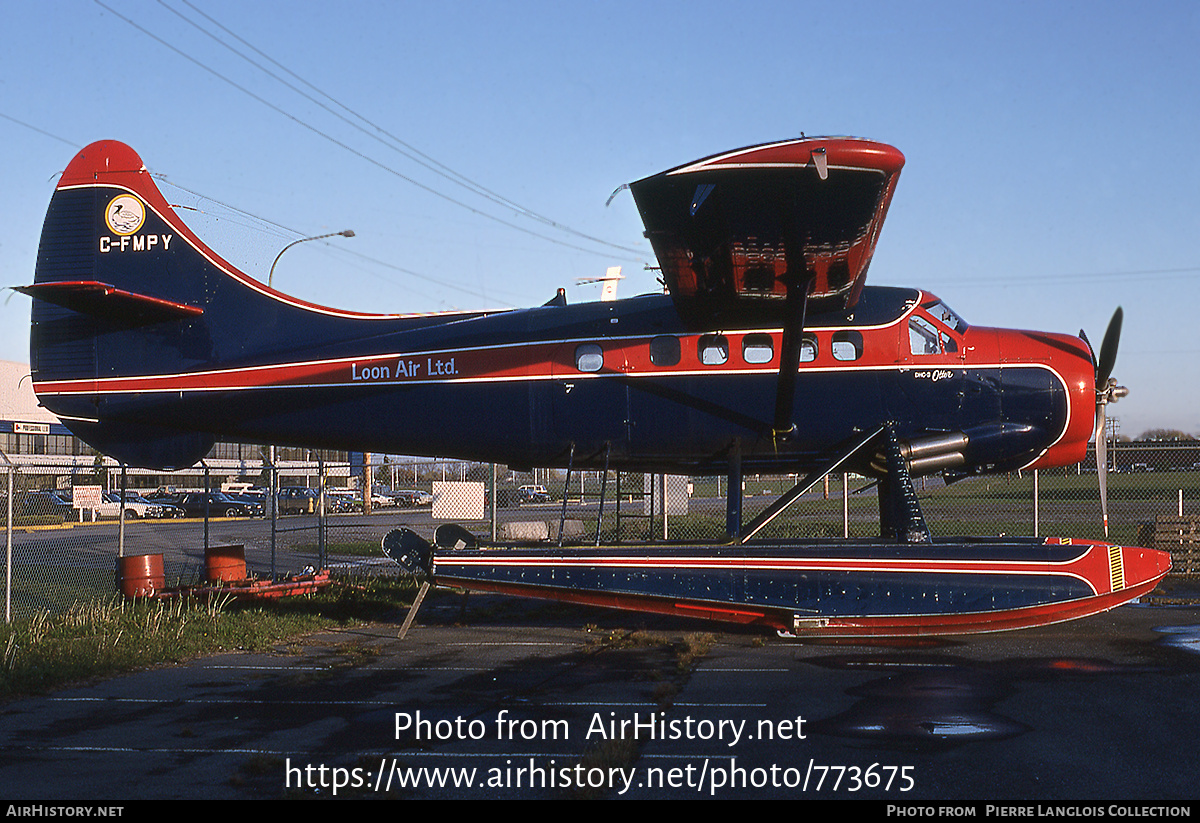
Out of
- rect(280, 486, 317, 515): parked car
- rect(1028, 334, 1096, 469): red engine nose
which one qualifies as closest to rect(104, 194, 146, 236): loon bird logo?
rect(1028, 334, 1096, 469): red engine nose

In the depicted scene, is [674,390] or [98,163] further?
[98,163]

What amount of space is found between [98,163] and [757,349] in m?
8.95

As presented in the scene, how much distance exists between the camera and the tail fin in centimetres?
1127

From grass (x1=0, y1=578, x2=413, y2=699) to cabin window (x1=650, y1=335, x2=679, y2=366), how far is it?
17.5ft

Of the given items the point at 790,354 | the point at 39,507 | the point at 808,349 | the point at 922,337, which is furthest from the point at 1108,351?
the point at 39,507

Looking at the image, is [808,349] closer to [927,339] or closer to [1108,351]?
[927,339]

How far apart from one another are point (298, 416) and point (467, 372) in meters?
2.19

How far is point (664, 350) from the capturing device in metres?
10.5

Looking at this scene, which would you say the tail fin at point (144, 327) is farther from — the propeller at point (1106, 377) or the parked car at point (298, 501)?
the parked car at point (298, 501)

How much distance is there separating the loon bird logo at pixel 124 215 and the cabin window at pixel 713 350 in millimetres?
7486

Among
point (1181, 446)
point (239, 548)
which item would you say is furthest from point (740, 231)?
point (1181, 446)

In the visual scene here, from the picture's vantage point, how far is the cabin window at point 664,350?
10.5 metres

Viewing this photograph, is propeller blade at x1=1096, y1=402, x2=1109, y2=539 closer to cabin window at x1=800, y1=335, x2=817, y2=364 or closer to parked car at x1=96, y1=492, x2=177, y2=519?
cabin window at x1=800, y1=335, x2=817, y2=364

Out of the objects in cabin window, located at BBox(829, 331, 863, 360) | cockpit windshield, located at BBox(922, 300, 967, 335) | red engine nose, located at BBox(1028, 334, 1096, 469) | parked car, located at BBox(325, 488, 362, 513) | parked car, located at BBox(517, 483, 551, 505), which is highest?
cockpit windshield, located at BBox(922, 300, 967, 335)
